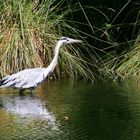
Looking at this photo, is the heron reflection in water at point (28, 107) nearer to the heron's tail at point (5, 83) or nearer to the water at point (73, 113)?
the water at point (73, 113)

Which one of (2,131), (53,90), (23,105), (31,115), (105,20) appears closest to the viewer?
(2,131)

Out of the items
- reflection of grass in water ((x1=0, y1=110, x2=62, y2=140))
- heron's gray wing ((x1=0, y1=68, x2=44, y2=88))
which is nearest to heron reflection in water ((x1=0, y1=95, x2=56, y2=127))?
reflection of grass in water ((x1=0, y1=110, x2=62, y2=140))

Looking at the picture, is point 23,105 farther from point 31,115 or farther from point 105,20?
point 105,20

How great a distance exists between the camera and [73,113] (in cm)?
1023

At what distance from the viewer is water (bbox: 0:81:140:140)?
8.70 meters

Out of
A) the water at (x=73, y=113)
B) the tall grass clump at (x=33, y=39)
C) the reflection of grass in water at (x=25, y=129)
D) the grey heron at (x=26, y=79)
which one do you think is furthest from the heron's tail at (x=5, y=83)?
the reflection of grass in water at (x=25, y=129)

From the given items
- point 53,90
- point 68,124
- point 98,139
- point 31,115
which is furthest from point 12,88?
point 98,139

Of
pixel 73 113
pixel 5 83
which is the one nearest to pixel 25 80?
pixel 5 83

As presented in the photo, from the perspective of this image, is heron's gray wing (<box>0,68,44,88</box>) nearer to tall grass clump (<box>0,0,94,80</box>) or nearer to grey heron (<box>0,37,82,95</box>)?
grey heron (<box>0,37,82,95</box>)

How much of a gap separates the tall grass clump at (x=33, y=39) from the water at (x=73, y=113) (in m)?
1.00

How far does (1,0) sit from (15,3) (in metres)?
0.33

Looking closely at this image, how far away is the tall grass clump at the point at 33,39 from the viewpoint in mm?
14328

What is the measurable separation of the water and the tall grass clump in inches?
39.2

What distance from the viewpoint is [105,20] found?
17.1 m
